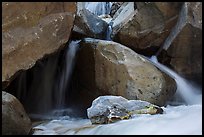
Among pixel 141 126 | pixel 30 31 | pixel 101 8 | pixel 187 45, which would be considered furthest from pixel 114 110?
pixel 101 8

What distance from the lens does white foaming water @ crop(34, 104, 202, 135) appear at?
11.2 feet

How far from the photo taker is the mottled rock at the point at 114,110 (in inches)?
165

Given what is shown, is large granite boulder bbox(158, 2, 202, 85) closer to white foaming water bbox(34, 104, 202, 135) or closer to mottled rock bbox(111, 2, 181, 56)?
mottled rock bbox(111, 2, 181, 56)

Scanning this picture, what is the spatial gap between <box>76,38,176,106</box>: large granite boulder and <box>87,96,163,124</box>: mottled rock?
0.75m

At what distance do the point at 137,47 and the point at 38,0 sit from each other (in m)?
2.20

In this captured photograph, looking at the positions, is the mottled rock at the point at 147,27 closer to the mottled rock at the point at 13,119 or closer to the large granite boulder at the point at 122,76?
the large granite boulder at the point at 122,76

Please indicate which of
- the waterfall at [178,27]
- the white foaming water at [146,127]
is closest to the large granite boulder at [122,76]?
the white foaming water at [146,127]

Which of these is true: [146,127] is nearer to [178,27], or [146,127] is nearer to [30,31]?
[30,31]

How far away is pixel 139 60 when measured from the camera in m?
5.50

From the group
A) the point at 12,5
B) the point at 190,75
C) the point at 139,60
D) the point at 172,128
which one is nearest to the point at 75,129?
the point at 172,128

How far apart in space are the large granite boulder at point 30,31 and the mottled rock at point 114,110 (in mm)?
1347

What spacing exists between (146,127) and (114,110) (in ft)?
2.11

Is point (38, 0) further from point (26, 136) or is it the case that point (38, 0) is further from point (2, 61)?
point (26, 136)

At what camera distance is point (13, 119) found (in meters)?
4.00
